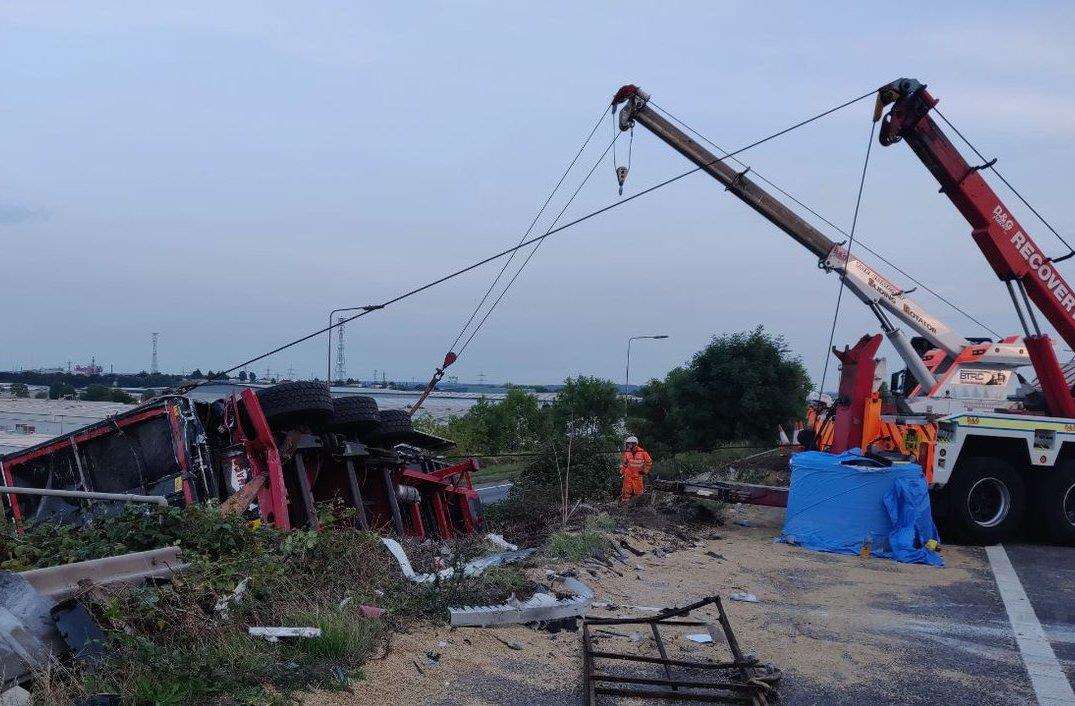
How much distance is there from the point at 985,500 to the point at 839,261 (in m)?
3.89

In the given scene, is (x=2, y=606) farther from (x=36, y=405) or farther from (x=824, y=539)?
(x=36, y=405)

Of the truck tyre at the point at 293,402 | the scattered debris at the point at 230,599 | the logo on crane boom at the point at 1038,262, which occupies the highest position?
the logo on crane boom at the point at 1038,262

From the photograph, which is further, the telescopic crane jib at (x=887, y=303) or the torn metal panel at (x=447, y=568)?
the telescopic crane jib at (x=887, y=303)

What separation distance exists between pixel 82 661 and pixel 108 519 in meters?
2.01

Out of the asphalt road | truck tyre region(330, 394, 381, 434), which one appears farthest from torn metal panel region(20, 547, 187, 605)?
the asphalt road

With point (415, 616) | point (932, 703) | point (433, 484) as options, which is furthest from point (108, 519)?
point (433, 484)

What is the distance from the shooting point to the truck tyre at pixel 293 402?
9484 mm

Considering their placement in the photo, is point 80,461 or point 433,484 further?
point 433,484

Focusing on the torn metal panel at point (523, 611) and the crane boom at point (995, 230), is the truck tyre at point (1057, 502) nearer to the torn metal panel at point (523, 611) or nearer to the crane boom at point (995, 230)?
the crane boom at point (995, 230)

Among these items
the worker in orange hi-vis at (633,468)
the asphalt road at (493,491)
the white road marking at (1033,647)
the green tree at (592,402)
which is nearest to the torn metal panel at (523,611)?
the white road marking at (1033,647)

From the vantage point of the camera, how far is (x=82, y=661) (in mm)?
4941

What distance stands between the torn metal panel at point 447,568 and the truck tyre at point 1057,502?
7.89m

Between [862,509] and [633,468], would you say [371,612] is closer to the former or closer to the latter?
[862,509]

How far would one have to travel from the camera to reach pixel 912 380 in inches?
555
